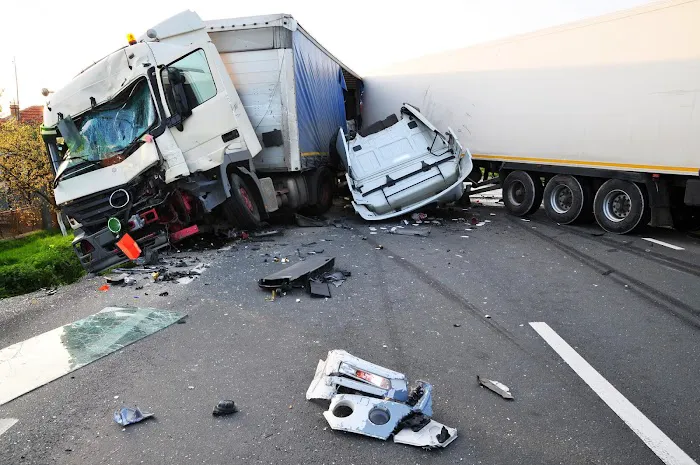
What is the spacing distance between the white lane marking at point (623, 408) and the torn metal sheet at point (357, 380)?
4.24ft

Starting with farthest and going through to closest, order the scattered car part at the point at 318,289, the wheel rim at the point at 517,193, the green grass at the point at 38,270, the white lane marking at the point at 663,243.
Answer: the wheel rim at the point at 517,193 < the green grass at the point at 38,270 < the white lane marking at the point at 663,243 < the scattered car part at the point at 318,289

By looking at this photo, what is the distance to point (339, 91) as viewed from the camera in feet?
42.5

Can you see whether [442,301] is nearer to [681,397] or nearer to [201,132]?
[681,397]

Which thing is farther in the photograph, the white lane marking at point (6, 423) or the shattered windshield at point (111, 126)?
the shattered windshield at point (111, 126)

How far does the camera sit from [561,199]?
9453mm

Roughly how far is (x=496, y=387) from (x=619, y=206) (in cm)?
630

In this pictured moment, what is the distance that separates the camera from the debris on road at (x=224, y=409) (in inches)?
121

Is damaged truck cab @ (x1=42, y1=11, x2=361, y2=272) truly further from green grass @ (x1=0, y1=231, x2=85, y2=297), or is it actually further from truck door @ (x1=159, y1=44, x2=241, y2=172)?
green grass @ (x1=0, y1=231, x2=85, y2=297)

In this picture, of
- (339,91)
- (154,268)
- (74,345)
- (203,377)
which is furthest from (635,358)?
(339,91)

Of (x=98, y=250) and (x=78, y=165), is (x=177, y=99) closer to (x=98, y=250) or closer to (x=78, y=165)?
(x=78, y=165)

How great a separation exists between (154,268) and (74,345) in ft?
7.89

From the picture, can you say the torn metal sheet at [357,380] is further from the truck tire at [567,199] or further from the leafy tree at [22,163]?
the leafy tree at [22,163]

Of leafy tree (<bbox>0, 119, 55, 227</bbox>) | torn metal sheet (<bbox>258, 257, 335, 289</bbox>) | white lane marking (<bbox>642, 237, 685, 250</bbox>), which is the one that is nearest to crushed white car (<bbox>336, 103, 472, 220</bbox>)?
white lane marking (<bbox>642, 237, 685, 250</bbox>)

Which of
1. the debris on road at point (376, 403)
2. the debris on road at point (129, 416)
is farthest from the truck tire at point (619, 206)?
the debris on road at point (129, 416)
